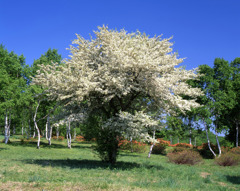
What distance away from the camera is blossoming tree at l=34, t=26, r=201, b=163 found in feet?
47.4

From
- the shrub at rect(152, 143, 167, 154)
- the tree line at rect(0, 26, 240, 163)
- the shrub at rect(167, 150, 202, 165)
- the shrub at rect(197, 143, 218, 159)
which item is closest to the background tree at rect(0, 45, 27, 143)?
the tree line at rect(0, 26, 240, 163)

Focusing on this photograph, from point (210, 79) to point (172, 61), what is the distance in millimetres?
18916

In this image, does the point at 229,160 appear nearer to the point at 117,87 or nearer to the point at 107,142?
the point at 107,142

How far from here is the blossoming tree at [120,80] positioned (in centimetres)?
1445

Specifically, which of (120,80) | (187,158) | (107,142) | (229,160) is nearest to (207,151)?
(229,160)

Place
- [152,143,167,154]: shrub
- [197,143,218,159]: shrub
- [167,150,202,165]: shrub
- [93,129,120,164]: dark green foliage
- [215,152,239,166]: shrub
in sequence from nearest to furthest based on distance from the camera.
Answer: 1. [93,129,120,164]: dark green foliage
2. [167,150,202,165]: shrub
3. [215,152,239,166]: shrub
4. [197,143,218,159]: shrub
5. [152,143,167,154]: shrub

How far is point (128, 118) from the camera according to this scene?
14.1 meters

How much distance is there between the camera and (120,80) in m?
14.5

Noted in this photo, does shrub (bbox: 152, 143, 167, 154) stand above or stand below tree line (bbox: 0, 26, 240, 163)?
below

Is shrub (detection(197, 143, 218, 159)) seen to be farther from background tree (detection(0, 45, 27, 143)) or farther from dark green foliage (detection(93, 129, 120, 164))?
background tree (detection(0, 45, 27, 143))

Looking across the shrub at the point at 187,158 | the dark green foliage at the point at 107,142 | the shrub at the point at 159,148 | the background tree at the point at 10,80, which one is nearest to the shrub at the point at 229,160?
the shrub at the point at 187,158

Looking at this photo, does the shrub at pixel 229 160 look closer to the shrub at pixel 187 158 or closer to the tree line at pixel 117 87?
the shrub at pixel 187 158

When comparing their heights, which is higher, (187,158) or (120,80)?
(120,80)

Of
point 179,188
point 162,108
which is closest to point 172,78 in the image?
point 162,108
